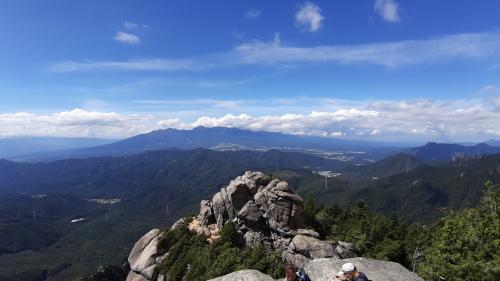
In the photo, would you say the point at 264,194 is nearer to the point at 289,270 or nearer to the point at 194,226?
the point at 194,226

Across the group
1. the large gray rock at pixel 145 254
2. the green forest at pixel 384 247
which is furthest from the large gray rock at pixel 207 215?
the large gray rock at pixel 145 254

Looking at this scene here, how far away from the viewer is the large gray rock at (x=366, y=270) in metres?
32.3

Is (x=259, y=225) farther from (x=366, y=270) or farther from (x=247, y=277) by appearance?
(x=247, y=277)

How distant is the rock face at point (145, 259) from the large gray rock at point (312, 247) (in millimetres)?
27862

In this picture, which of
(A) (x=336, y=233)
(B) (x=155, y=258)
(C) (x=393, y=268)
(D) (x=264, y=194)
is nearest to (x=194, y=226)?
(B) (x=155, y=258)

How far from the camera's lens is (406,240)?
96188 millimetres

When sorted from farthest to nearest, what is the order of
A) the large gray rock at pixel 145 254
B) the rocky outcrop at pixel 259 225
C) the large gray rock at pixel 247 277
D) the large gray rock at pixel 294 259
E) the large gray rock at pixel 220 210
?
1. the large gray rock at pixel 220 210
2. the large gray rock at pixel 145 254
3. the rocky outcrop at pixel 259 225
4. the large gray rock at pixel 294 259
5. the large gray rock at pixel 247 277

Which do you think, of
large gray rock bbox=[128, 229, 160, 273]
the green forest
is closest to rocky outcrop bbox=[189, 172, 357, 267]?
the green forest

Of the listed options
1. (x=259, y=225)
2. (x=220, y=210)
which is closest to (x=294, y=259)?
(x=259, y=225)

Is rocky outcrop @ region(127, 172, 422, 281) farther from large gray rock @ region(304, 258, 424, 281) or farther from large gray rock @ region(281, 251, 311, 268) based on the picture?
large gray rock @ region(304, 258, 424, 281)

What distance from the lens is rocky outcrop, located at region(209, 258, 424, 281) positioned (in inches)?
1273

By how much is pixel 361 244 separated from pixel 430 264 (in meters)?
23.1

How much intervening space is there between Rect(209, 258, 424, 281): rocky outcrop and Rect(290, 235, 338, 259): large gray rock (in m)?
33.7

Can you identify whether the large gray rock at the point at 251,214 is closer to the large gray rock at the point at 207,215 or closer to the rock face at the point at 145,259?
the large gray rock at the point at 207,215
